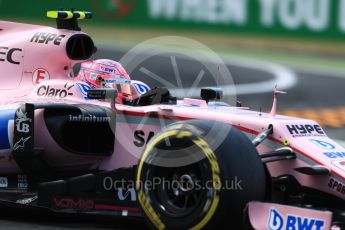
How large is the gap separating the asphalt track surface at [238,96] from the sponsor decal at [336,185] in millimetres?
1874

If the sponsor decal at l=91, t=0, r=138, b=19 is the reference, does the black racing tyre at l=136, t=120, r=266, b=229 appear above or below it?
above

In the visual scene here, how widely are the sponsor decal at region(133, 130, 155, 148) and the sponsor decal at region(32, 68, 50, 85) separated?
6.07ft

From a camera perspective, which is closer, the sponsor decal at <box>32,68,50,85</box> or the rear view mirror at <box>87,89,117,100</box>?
the rear view mirror at <box>87,89,117,100</box>

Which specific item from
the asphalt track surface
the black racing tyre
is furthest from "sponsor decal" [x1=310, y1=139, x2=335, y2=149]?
the asphalt track surface

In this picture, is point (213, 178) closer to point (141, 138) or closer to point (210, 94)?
point (141, 138)

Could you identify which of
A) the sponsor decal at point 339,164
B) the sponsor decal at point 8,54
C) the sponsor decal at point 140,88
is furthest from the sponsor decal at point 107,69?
the sponsor decal at point 339,164

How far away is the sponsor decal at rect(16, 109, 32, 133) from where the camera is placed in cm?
905

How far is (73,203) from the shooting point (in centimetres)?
883

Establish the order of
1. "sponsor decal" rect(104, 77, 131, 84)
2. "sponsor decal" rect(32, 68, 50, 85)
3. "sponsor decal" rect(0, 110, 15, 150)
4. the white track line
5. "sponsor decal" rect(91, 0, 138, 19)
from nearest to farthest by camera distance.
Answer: "sponsor decal" rect(0, 110, 15, 150), "sponsor decal" rect(104, 77, 131, 84), "sponsor decal" rect(32, 68, 50, 85), the white track line, "sponsor decal" rect(91, 0, 138, 19)

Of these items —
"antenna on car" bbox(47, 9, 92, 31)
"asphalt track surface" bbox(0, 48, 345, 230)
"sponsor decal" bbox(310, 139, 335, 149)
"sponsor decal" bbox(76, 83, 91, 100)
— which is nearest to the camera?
"sponsor decal" bbox(310, 139, 335, 149)

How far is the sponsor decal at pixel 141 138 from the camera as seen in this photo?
8.72 metres

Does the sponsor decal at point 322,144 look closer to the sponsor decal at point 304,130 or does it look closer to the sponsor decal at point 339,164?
the sponsor decal at point 304,130

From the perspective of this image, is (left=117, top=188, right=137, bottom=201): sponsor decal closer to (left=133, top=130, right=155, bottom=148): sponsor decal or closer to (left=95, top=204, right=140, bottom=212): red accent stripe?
(left=95, top=204, right=140, bottom=212): red accent stripe

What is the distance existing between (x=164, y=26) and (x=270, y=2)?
148 inches
